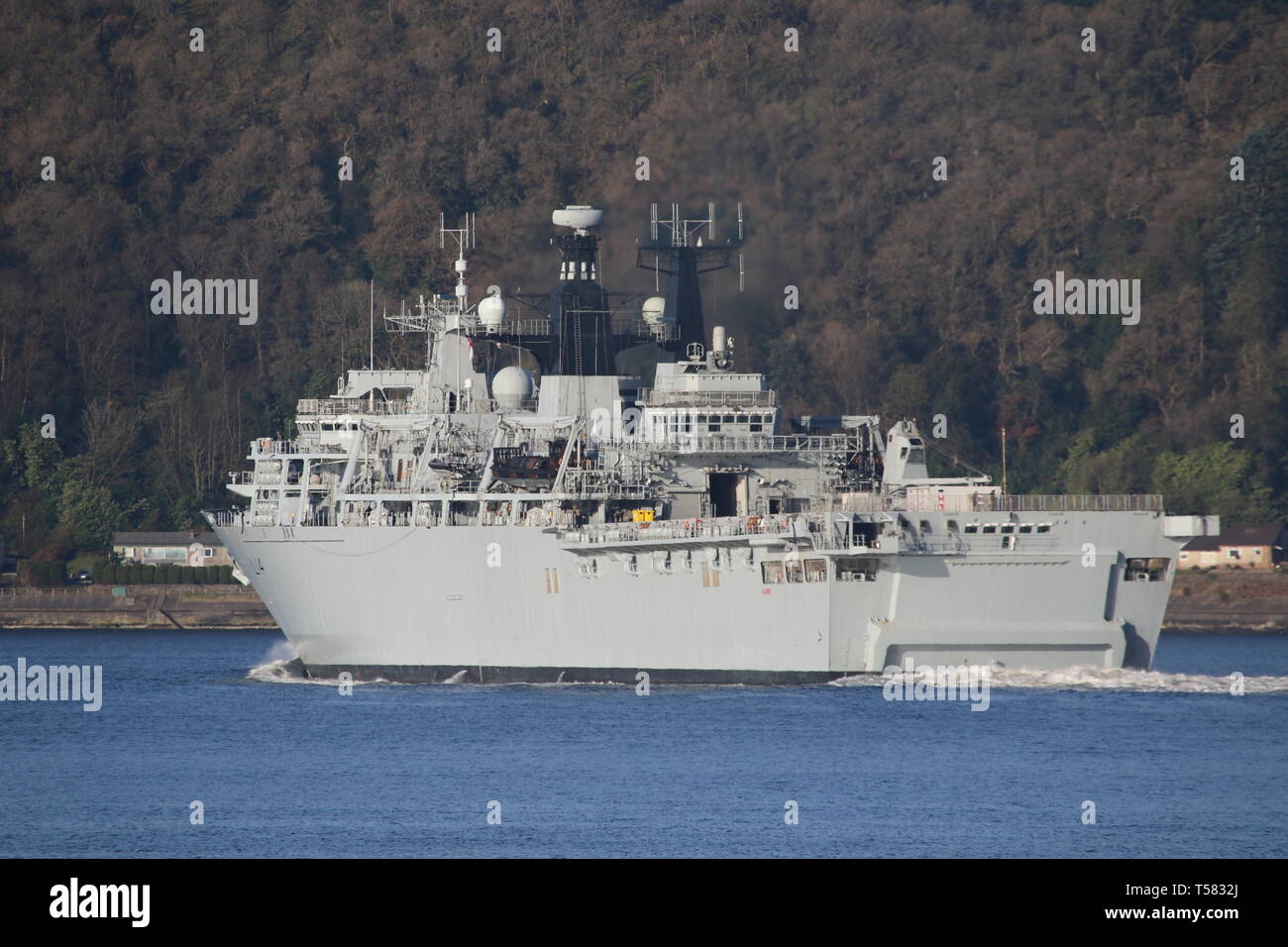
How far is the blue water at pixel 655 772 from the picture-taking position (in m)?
37.4

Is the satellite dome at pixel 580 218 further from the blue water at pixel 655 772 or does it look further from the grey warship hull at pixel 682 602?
the blue water at pixel 655 772

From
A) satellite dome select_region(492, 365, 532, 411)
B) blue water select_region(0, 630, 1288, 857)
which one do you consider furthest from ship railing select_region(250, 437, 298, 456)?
blue water select_region(0, 630, 1288, 857)

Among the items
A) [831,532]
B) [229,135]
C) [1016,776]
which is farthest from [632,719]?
[229,135]

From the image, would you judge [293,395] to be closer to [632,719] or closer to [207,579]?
[207,579]

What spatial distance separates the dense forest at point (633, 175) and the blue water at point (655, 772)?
4155 cm

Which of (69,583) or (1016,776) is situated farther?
Result: (69,583)

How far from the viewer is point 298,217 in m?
116

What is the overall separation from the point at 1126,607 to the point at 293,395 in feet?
200

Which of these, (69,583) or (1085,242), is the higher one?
(1085,242)

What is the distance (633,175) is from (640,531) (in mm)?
36504

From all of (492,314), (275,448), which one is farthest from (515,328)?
(275,448)

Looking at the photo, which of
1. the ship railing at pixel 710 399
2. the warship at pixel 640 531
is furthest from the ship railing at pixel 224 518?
the ship railing at pixel 710 399

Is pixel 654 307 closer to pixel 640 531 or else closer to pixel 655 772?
pixel 640 531

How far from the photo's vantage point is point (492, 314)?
229ft
